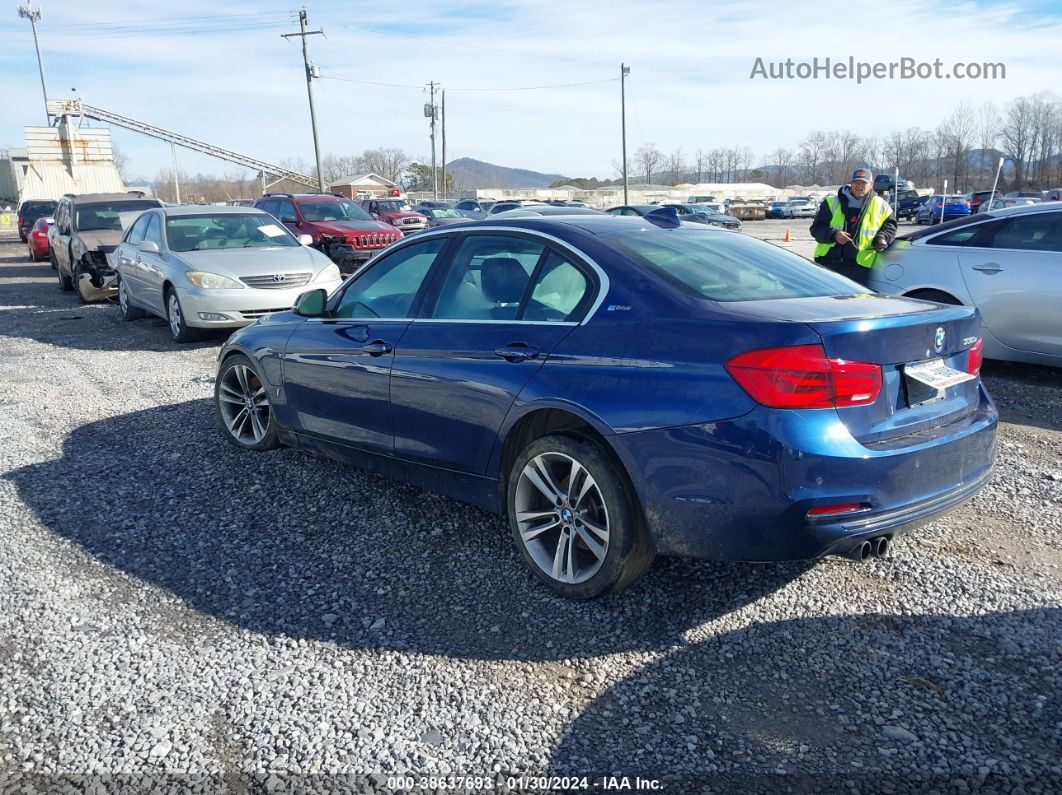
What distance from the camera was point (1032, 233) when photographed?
7.18 m

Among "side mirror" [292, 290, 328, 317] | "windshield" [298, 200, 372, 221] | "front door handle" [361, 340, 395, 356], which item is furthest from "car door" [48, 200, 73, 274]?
"front door handle" [361, 340, 395, 356]

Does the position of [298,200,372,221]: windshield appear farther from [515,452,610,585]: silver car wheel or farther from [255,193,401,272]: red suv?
[515,452,610,585]: silver car wheel

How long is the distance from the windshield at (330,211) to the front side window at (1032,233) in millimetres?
14445

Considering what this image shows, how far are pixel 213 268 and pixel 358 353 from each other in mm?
6351

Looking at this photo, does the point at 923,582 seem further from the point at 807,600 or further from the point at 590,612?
the point at 590,612

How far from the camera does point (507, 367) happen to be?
3793mm

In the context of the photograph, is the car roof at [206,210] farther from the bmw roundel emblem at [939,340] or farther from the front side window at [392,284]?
the bmw roundel emblem at [939,340]

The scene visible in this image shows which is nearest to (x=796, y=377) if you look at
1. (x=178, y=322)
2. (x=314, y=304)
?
(x=314, y=304)

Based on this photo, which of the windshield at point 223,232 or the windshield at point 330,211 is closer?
the windshield at point 223,232

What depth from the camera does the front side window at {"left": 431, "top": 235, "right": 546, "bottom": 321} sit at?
3.99 metres

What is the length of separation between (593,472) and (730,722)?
3.43 feet

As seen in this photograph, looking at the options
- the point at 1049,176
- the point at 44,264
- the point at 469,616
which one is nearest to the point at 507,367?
the point at 469,616

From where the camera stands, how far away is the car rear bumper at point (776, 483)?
301 cm

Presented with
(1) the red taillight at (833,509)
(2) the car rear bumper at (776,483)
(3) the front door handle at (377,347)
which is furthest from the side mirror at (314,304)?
(1) the red taillight at (833,509)
